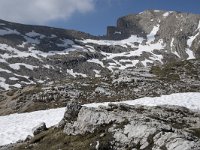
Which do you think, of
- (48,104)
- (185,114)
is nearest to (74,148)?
(185,114)

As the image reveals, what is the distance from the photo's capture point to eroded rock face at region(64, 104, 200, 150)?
2123cm

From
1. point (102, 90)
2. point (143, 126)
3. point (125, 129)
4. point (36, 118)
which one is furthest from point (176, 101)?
point (102, 90)

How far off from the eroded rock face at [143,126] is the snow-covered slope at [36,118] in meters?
8.68

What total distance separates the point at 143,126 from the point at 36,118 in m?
25.3

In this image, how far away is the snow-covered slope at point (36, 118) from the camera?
127 ft

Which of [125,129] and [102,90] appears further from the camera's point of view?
[102,90]

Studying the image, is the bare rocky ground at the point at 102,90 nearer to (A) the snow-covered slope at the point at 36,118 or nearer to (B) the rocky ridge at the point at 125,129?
(A) the snow-covered slope at the point at 36,118

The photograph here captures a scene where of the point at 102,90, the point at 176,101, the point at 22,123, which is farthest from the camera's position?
the point at 102,90

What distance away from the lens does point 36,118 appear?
46.9m

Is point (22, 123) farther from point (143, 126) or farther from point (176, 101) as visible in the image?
point (143, 126)

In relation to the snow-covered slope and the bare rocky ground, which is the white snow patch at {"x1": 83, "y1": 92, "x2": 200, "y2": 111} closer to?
the snow-covered slope

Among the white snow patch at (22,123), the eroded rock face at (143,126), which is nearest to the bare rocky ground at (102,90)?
the white snow patch at (22,123)

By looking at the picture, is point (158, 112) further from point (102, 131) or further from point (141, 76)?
point (141, 76)

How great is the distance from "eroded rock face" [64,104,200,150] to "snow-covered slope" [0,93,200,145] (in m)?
8.68
